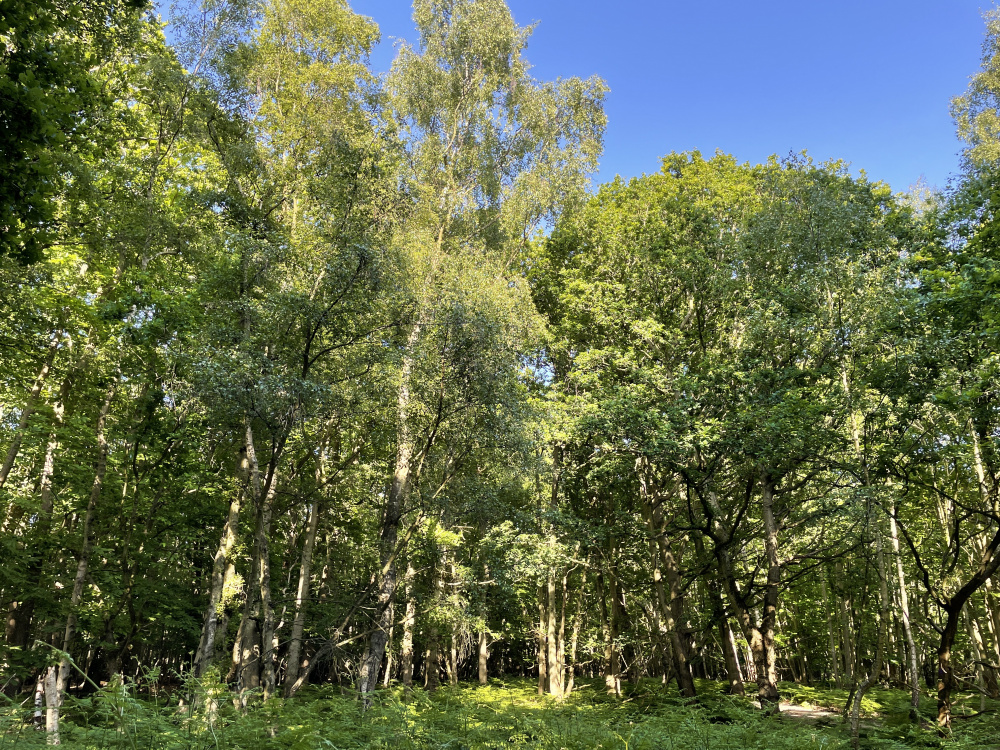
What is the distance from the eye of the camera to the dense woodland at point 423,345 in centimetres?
988

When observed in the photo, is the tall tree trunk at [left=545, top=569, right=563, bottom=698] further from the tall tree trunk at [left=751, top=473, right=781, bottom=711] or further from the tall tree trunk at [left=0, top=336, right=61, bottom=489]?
the tall tree trunk at [left=0, top=336, right=61, bottom=489]

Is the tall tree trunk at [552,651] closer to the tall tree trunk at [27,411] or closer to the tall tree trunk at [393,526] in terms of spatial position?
the tall tree trunk at [393,526]

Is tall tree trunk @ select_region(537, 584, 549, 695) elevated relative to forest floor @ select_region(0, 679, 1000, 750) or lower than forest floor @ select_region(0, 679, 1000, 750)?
lower

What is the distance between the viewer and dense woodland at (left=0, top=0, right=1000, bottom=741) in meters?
9.88

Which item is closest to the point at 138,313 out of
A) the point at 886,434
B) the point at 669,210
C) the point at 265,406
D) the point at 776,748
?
the point at 265,406

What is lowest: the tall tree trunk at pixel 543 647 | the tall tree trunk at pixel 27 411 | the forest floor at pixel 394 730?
the tall tree trunk at pixel 543 647

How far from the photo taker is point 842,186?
1401cm

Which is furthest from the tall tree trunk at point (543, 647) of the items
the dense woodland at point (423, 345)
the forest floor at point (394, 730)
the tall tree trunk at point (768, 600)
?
the forest floor at point (394, 730)

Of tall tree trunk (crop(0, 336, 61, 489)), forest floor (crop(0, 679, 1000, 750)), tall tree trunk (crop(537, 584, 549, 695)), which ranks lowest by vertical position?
tall tree trunk (crop(537, 584, 549, 695))

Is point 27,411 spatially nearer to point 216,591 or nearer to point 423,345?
point 216,591

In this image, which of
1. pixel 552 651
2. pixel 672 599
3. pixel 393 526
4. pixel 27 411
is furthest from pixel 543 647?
pixel 27 411

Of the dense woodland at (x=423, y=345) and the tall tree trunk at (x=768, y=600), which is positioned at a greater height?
the dense woodland at (x=423, y=345)

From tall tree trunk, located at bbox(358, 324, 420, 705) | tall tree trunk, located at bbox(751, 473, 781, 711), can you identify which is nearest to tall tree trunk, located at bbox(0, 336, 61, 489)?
tall tree trunk, located at bbox(358, 324, 420, 705)

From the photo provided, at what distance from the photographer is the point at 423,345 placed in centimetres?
1210
